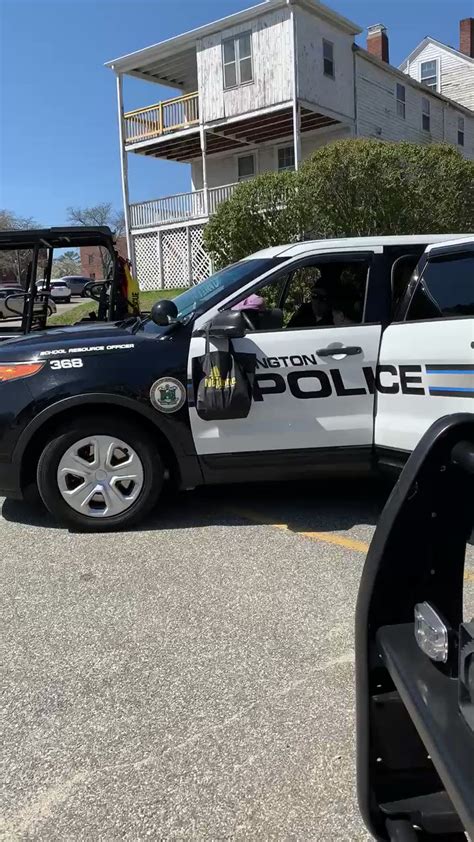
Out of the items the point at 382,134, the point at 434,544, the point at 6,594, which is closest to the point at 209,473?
the point at 6,594

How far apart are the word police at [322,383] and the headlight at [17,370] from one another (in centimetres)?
137

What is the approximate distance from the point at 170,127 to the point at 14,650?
22.9 meters

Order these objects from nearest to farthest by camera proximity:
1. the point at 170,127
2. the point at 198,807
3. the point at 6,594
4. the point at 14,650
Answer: the point at 198,807 < the point at 14,650 < the point at 6,594 < the point at 170,127

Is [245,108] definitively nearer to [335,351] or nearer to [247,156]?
[247,156]

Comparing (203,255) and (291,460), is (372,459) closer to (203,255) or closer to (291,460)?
(291,460)

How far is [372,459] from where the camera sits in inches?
172

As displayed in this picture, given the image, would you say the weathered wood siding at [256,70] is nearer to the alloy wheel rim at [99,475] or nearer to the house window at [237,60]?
the house window at [237,60]

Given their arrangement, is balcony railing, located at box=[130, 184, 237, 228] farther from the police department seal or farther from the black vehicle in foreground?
the black vehicle in foreground

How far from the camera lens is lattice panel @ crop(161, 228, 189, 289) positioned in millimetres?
24375

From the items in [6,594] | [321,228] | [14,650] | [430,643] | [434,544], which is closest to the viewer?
[430,643]

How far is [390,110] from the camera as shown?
24453mm

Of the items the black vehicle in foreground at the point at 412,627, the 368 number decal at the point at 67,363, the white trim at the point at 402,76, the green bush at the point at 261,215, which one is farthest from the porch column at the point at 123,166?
the black vehicle in foreground at the point at 412,627

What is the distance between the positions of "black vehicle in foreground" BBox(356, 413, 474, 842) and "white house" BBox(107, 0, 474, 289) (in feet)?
65.8

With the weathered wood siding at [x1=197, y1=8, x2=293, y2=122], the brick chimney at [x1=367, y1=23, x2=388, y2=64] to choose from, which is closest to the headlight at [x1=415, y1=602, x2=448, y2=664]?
the weathered wood siding at [x1=197, y1=8, x2=293, y2=122]
